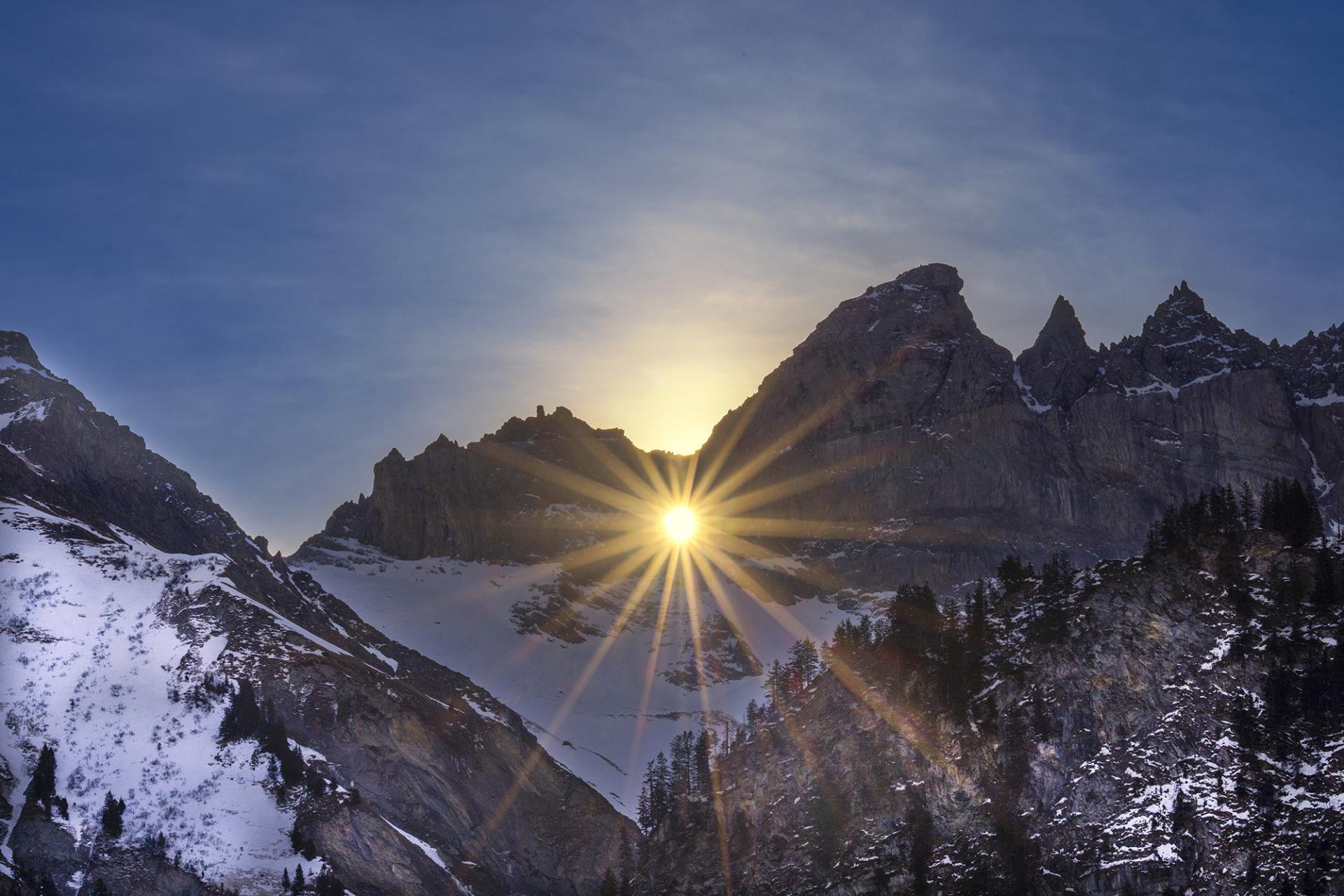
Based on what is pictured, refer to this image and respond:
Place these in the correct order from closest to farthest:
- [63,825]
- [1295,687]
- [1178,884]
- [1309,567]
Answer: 1. [1178,884]
2. [1295,687]
3. [1309,567]
4. [63,825]

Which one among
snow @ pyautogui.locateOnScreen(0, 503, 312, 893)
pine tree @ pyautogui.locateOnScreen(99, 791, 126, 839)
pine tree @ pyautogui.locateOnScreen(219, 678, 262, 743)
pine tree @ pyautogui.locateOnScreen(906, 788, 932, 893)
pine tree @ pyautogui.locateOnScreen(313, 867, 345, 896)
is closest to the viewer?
pine tree @ pyautogui.locateOnScreen(906, 788, 932, 893)

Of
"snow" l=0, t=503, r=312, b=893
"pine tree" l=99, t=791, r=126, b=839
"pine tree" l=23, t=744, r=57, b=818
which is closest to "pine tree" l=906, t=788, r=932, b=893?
"snow" l=0, t=503, r=312, b=893

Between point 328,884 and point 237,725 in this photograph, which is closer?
point 328,884

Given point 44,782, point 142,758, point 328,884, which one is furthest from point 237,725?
point 328,884

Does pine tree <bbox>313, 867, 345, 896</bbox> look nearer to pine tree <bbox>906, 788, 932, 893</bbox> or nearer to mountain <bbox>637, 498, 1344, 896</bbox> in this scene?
mountain <bbox>637, 498, 1344, 896</bbox>

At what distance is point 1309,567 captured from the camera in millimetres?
165125

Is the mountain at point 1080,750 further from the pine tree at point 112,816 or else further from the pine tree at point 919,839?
the pine tree at point 112,816

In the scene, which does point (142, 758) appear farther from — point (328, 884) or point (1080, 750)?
point (1080, 750)

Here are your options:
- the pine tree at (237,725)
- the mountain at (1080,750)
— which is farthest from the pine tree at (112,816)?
the mountain at (1080,750)

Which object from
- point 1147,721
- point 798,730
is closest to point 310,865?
point 798,730

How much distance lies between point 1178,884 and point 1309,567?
38591mm

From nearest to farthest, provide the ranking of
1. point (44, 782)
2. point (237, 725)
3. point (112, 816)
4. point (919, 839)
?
point (919, 839), point (112, 816), point (44, 782), point (237, 725)

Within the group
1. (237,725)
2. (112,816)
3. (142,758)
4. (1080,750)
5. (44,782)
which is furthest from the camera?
(237,725)

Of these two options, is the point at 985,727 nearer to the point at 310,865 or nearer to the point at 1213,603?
the point at 1213,603
